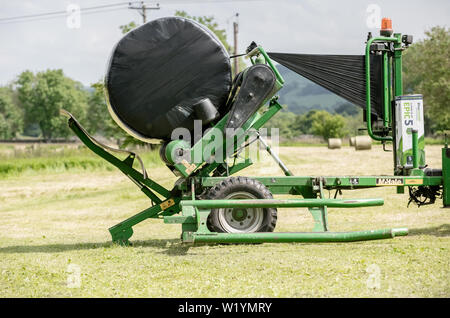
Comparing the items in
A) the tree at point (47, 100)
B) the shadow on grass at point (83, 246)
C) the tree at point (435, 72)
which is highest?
the tree at point (47, 100)

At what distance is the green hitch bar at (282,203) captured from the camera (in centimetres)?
720

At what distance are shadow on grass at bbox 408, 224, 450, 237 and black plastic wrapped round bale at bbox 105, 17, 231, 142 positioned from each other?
13.4 feet

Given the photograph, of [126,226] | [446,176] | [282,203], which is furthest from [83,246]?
[446,176]

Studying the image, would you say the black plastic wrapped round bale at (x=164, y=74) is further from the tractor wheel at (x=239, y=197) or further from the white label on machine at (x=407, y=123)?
the white label on machine at (x=407, y=123)

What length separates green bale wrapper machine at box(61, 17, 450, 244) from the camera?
807cm

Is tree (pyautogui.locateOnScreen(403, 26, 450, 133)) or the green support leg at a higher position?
tree (pyautogui.locateOnScreen(403, 26, 450, 133))

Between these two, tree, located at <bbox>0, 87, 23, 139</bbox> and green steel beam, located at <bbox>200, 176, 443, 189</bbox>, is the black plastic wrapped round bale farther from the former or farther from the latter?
tree, located at <bbox>0, 87, 23, 139</bbox>

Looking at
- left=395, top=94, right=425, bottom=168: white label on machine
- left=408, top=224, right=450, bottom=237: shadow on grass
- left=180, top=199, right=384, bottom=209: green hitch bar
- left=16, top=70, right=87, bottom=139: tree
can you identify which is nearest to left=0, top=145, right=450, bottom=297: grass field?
left=408, top=224, right=450, bottom=237: shadow on grass

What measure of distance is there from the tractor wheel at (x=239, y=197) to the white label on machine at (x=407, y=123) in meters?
2.16

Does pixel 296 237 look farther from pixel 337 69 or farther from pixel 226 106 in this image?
pixel 337 69

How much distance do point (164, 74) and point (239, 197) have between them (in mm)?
2085

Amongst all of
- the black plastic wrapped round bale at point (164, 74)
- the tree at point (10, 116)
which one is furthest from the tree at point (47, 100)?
the black plastic wrapped round bale at point (164, 74)

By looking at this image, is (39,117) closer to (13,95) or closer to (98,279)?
(13,95)

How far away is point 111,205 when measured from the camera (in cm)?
1642
